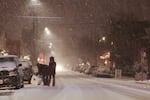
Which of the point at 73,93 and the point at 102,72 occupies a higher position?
the point at 102,72

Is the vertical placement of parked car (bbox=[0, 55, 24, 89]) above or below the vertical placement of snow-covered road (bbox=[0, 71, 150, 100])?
above

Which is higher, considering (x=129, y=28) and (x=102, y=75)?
(x=129, y=28)

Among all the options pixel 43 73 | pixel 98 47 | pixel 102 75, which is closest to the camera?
pixel 43 73

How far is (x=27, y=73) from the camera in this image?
36344 mm

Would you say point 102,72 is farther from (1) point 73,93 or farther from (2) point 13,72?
(1) point 73,93

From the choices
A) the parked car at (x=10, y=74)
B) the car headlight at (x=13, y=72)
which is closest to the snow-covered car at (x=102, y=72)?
the parked car at (x=10, y=74)

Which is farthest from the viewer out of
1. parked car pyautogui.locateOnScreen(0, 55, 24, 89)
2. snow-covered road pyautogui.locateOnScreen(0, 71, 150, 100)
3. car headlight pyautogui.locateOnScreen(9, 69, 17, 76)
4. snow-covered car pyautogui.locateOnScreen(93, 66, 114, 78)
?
snow-covered car pyautogui.locateOnScreen(93, 66, 114, 78)

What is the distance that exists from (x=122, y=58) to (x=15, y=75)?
195ft

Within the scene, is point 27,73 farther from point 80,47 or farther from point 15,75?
point 80,47

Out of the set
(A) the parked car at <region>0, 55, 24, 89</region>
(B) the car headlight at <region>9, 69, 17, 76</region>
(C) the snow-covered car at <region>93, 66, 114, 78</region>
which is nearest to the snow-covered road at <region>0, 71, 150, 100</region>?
(A) the parked car at <region>0, 55, 24, 89</region>

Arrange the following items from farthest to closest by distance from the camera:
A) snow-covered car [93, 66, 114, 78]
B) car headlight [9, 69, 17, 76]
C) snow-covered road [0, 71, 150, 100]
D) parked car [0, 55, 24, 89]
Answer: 1. snow-covered car [93, 66, 114, 78]
2. car headlight [9, 69, 17, 76]
3. parked car [0, 55, 24, 89]
4. snow-covered road [0, 71, 150, 100]

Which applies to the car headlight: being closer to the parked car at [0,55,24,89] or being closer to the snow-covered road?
the parked car at [0,55,24,89]

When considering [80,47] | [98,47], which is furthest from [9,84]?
[80,47]

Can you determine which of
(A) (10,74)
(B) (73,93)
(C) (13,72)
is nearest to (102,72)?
(C) (13,72)
